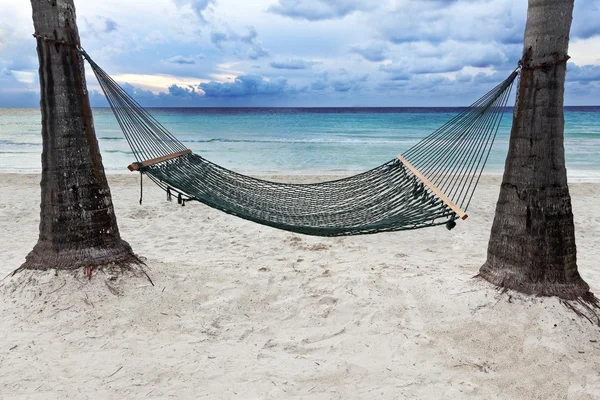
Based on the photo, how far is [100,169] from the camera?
9.66 feet

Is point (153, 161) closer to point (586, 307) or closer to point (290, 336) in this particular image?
point (290, 336)

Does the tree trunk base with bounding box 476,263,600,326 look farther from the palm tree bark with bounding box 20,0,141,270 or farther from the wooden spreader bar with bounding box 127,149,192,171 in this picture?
the palm tree bark with bounding box 20,0,141,270

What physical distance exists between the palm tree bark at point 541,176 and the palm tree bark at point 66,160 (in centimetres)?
253

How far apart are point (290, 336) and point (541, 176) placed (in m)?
1.69

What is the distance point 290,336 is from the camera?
2.64 metres

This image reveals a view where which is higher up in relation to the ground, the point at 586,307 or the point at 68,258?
the point at 68,258

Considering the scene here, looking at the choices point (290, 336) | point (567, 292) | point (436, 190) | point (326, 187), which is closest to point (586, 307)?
point (567, 292)

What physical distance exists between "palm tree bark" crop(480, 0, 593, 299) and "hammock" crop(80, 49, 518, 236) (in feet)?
0.51

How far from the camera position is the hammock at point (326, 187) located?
277 cm

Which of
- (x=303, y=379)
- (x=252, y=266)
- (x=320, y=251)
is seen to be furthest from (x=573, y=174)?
(x=303, y=379)

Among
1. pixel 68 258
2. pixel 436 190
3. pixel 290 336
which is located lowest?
pixel 290 336

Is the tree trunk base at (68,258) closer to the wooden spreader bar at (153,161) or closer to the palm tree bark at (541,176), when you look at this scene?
the wooden spreader bar at (153,161)

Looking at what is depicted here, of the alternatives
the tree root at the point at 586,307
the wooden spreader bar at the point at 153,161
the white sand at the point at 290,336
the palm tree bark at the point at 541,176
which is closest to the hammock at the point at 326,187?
the wooden spreader bar at the point at 153,161

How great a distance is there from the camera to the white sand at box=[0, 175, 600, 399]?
2170 millimetres
